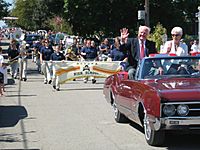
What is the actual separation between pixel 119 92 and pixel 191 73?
155cm

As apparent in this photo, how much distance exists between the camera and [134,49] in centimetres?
1043

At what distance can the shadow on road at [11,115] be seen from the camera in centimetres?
1072

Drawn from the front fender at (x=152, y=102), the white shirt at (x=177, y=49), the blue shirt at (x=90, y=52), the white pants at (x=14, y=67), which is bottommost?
the white pants at (x=14, y=67)

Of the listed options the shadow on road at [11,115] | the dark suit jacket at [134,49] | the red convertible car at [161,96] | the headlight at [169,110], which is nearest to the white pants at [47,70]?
the shadow on road at [11,115]

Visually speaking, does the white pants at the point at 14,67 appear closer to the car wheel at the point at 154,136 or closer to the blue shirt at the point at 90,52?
the blue shirt at the point at 90,52

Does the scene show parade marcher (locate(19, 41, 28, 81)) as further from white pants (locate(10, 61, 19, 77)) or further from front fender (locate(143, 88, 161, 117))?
front fender (locate(143, 88, 161, 117))

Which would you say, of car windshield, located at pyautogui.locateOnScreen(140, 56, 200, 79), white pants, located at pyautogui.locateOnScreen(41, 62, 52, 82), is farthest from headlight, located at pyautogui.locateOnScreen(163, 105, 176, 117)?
white pants, located at pyautogui.locateOnScreen(41, 62, 52, 82)

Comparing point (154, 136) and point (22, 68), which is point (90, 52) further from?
point (154, 136)

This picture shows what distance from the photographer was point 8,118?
37.2 ft

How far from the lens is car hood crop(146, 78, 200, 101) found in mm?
7438

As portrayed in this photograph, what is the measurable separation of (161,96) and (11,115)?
533 cm

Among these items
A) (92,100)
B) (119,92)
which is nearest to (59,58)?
(92,100)

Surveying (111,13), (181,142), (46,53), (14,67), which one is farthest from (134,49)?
(111,13)

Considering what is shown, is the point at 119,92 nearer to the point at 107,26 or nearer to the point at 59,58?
the point at 59,58
